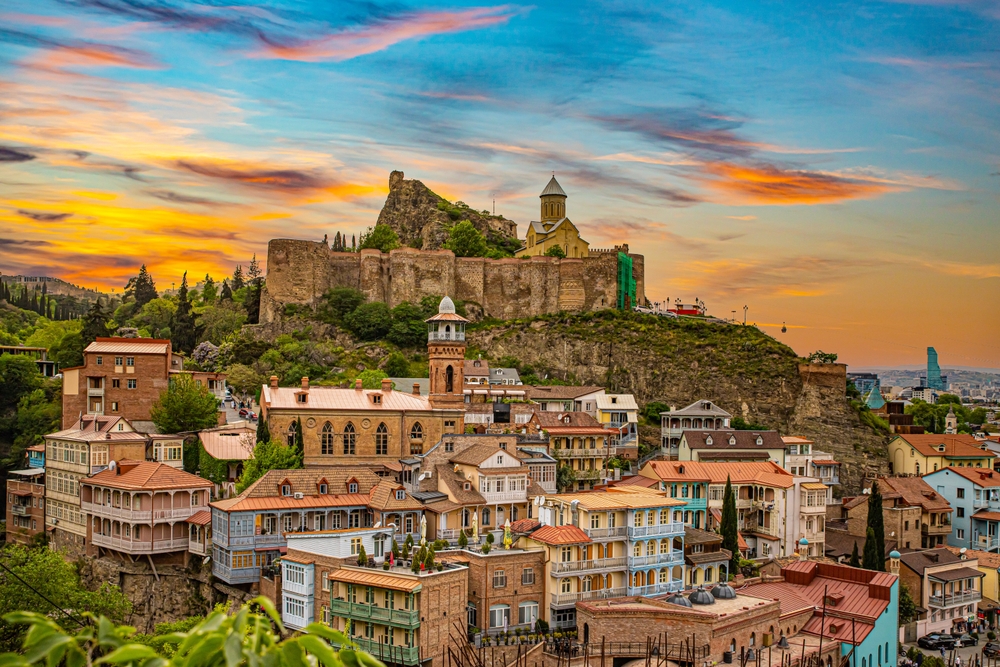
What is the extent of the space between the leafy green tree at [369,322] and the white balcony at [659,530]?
4585cm

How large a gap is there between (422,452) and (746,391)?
32384 mm

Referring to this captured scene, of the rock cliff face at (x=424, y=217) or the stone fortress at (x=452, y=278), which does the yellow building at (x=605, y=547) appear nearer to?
the stone fortress at (x=452, y=278)

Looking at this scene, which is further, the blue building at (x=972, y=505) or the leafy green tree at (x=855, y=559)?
the blue building at (x=972, y=505)

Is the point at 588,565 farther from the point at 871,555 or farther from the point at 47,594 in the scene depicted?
the point at 47,594

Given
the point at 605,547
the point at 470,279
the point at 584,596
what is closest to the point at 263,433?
the point at 605,547

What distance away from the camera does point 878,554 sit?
47938mm

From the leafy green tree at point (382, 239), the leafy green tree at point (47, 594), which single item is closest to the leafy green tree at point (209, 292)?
the leafy green tree at point (382, 239)

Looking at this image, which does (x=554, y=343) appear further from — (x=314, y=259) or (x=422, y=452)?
(x=422, y=452)

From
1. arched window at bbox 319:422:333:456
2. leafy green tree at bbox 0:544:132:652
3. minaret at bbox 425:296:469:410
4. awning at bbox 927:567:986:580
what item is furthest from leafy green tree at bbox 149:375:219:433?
awning at bbox 927:567:986:580

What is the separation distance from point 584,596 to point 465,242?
61867 millimetres

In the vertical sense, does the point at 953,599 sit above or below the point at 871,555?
below

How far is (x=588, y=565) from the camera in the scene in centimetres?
3878

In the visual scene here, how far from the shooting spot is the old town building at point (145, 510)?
43.4 m

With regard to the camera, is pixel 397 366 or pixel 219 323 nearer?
pixel 397 366
